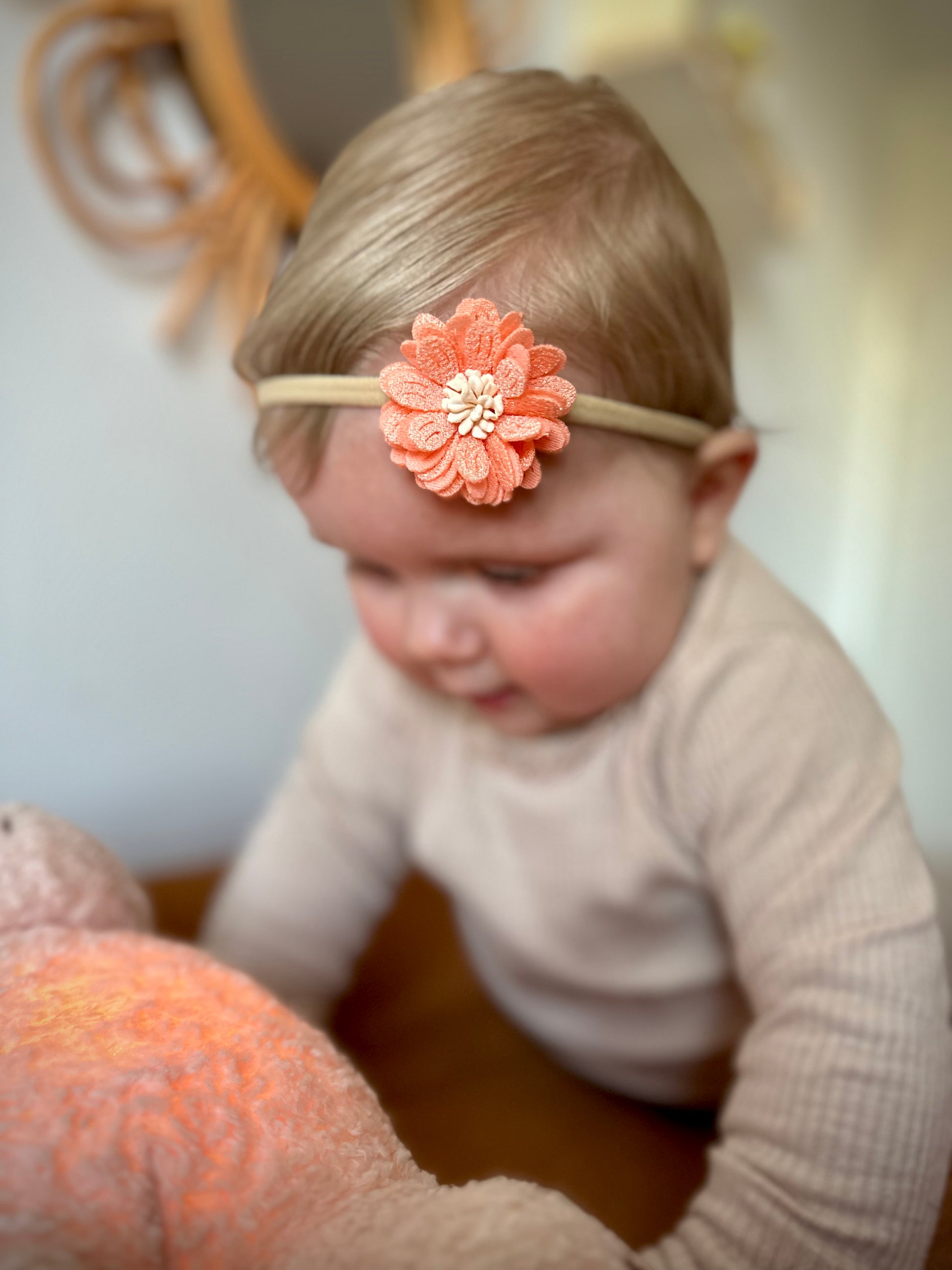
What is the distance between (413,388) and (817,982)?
32 cm

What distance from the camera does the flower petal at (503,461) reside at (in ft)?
1.26

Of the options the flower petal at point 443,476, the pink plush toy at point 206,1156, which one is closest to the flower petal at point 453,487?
the flower petal at point 443,476

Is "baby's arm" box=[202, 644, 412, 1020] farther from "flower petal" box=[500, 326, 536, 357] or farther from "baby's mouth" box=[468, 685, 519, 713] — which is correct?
"flower petal" box=[500, 326, 536, 357]

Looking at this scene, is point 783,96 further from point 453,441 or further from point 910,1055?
point 910,1055

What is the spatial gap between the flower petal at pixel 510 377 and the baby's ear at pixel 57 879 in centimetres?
28

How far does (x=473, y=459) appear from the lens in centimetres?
39

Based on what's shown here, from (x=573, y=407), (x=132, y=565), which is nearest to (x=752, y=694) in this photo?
(x=573, y=407)

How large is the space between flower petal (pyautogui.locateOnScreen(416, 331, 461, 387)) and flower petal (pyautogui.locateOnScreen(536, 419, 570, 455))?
0.04 metres

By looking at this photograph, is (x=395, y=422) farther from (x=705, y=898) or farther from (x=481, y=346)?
(x=705, y=898)

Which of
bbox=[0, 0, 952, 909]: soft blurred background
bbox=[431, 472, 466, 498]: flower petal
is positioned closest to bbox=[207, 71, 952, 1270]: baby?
bbox=[431, 472, 466, 498]: flower petal

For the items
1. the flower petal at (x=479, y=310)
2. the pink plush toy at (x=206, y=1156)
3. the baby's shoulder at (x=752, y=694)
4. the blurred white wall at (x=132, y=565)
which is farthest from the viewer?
the blurred white wall at (x=132, y=565)

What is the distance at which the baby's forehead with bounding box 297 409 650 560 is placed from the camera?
1.39 feet

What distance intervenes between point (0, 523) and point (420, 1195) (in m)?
0.68

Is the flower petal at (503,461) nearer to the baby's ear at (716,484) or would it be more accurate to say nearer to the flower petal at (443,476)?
the flower petal at (443,476)
